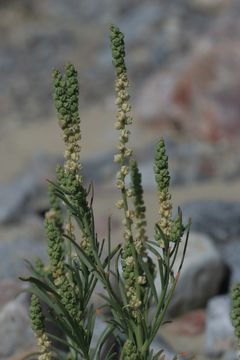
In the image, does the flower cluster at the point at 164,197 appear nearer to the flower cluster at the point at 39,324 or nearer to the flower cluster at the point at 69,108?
the flower cluster at the point at 69,108

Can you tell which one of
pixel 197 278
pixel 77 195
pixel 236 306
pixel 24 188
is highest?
pixel 24 188

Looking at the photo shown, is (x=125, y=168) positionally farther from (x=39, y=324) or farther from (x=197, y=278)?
(x=197, y=278)

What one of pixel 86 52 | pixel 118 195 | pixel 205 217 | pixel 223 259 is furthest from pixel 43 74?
pixel 223 259

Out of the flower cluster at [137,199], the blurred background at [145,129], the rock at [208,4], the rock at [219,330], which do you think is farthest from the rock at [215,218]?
the rock at [208,4]

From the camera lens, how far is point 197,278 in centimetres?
422

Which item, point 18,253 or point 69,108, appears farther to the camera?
point 18,253

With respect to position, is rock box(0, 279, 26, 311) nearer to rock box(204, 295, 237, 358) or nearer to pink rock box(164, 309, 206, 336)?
pink rock box(164, 309, 206, 336)

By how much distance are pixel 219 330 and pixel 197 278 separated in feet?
1.32

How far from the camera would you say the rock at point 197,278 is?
4.19m

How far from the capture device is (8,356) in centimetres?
360

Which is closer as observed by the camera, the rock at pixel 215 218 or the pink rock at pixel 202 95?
the rock at pixel 215 218

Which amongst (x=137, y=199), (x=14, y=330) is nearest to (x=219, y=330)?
(x=14, y=330)

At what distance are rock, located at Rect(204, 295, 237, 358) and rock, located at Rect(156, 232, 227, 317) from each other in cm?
21

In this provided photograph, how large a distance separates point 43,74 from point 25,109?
73 cm
